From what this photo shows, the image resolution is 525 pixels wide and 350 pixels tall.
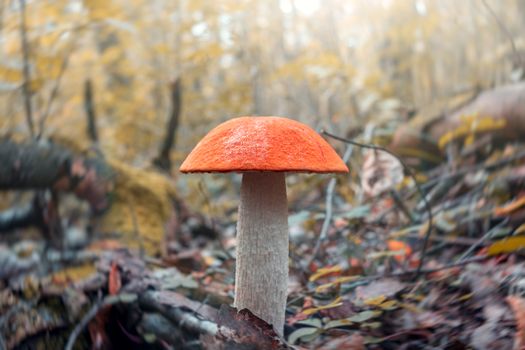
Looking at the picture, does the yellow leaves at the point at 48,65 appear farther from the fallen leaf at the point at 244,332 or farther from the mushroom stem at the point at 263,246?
the fallen leaf at the point at 244,332

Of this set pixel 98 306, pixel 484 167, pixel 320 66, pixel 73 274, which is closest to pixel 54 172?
pixel 73 274

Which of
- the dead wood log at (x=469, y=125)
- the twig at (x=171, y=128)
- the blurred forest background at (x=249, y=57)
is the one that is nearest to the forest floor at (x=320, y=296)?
the dead wood log at (x=469, y=125)

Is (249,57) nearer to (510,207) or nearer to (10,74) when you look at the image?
(10,74)

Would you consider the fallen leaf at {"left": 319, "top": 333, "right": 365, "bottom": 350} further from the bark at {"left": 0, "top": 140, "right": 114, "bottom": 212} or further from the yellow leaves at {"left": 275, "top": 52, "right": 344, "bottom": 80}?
the yellow leaves at {"left": 275, "top": 52, "right": 344, "bottom": 80}

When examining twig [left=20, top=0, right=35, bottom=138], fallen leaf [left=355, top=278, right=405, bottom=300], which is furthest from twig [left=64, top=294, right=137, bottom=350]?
twig [left=20, top=0, right=35, bottom=138]

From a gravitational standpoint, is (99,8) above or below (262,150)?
above

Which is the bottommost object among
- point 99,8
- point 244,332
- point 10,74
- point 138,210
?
point 244,332

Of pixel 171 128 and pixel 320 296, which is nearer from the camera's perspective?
pixel 320 296
